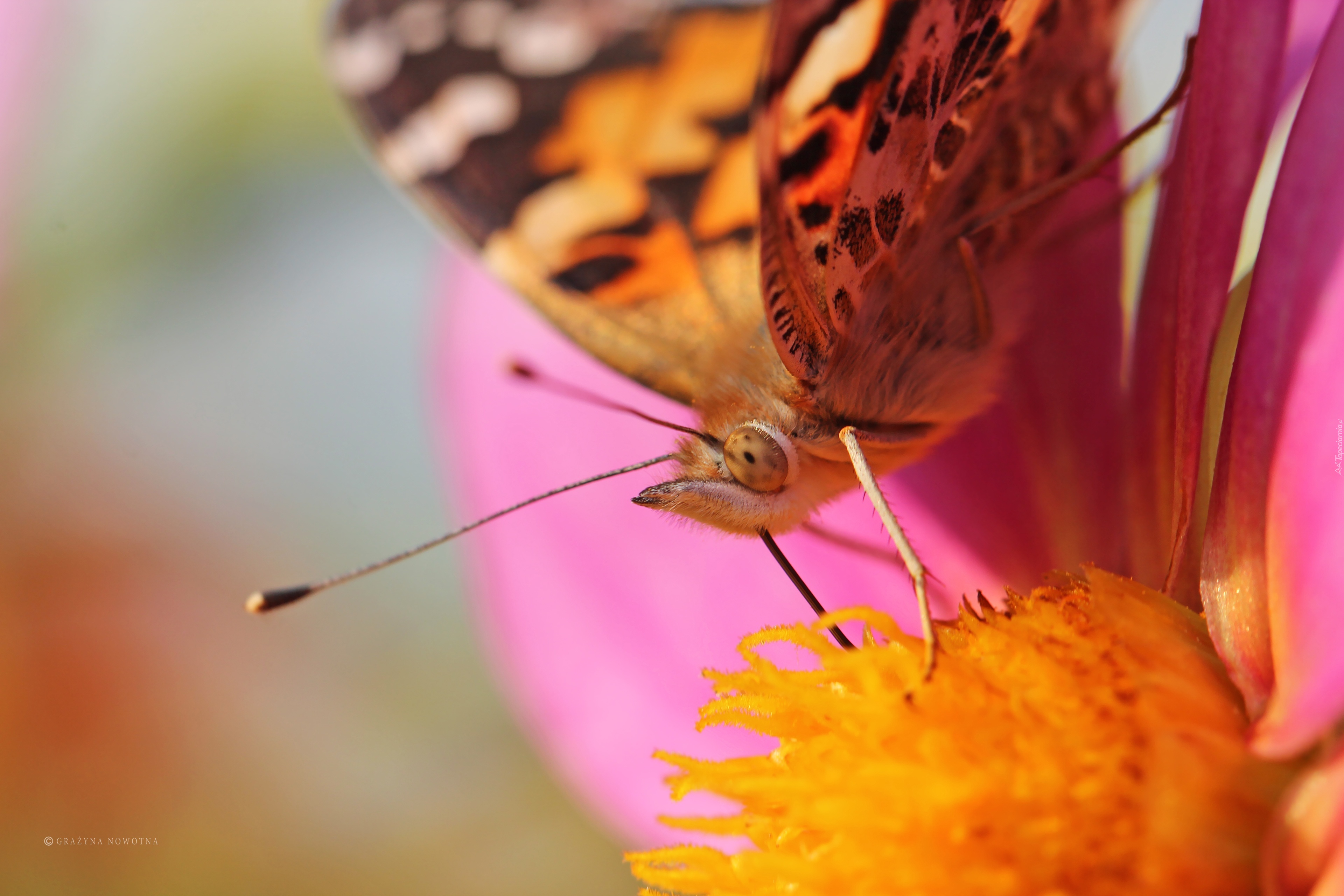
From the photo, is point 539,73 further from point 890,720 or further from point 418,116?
point 890,720

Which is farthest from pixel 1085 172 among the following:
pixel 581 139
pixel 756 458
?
pixel 581 139

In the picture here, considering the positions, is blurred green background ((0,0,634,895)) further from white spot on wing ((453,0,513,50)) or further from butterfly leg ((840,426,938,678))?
butterfly leg ((840,426,938,678))

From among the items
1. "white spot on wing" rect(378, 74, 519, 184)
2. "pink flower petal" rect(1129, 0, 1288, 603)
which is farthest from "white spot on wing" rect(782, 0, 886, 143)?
"white spot on wing" rect(378, 74, 519, 184)

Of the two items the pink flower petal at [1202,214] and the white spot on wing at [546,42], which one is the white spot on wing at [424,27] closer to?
the white spot on wing at [546,42]

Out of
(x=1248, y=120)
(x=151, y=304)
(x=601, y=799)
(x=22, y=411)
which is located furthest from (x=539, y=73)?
(x=22, y=411)

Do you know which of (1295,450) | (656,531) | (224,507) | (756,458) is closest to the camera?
(1295,450)

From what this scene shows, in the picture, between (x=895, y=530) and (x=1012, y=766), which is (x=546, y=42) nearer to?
(x=895, y=530)


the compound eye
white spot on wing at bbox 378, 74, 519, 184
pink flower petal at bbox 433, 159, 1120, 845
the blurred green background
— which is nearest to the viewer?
the compound eye

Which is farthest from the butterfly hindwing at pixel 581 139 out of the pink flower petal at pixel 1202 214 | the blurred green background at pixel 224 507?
the blurred green background at pixel 224 507
